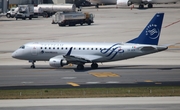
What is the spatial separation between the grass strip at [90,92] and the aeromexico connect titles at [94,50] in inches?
422

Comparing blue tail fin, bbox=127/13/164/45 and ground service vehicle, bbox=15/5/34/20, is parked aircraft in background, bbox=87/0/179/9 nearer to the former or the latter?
ground service vehicle, bbox=15/5/34/20

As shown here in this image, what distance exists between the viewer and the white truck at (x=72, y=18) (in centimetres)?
10797

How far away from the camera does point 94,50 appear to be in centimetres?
5462

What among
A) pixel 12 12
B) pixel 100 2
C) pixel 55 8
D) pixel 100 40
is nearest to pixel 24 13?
pixel 12 12

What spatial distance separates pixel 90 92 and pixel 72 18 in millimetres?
68626

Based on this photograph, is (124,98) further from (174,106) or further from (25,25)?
(25,25)

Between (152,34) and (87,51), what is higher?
(152,34)

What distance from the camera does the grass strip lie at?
3903 cm

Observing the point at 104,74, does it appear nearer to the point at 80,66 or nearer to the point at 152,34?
the point at 80,66

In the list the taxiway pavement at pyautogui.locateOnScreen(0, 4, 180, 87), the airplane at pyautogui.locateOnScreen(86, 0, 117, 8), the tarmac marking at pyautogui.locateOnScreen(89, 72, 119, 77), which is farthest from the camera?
the airplane at pyautogui.locateOnScreen(86, 0, 117, 8)

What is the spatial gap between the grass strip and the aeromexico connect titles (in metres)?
10.7

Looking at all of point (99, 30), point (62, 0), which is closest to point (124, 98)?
point (99, 30)

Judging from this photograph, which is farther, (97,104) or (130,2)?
(130,2)

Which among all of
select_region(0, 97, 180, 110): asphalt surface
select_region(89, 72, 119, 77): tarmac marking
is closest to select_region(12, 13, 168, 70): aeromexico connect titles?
select_region(89, 72, 119, 77): tarmac marking
